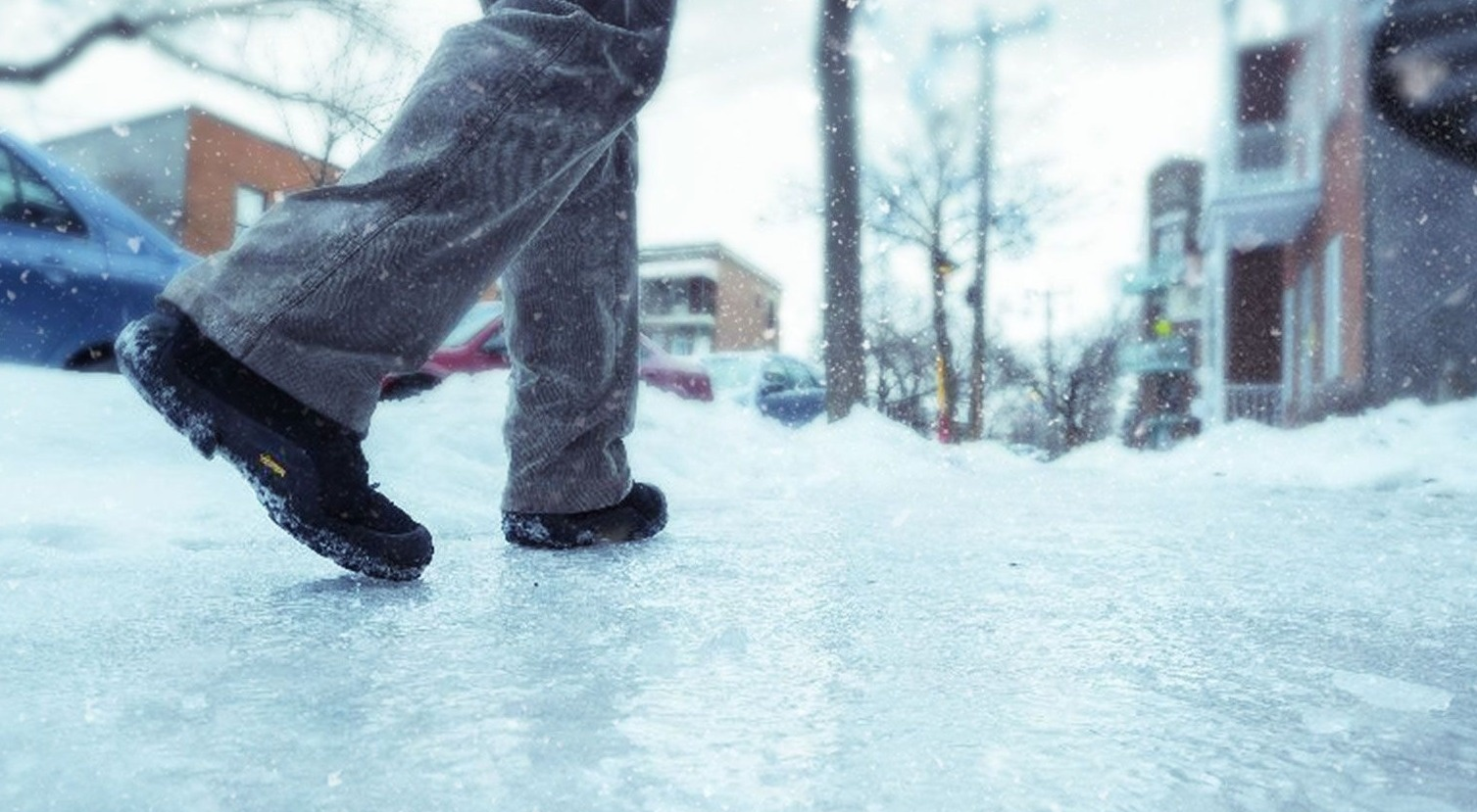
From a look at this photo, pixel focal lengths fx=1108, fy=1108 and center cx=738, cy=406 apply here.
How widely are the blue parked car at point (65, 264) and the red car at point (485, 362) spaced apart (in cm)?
120

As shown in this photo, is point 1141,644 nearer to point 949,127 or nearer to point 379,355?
point 379,355

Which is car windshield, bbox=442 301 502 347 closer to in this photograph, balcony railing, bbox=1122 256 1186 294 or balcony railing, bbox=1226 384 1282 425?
balcony railing, bbox=1226 384 1282 425

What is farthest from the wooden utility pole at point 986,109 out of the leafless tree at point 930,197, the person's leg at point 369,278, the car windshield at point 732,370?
the person's leg at point 369,278

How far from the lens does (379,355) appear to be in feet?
3.87

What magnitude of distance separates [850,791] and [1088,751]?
0.56 ft

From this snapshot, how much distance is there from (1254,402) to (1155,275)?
22875mm

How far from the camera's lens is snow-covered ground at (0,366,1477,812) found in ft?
2.06

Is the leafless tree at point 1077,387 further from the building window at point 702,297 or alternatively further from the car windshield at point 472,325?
the car windshield at point 472,325

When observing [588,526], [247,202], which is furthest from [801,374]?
[247,202]

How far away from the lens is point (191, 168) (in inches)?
1017

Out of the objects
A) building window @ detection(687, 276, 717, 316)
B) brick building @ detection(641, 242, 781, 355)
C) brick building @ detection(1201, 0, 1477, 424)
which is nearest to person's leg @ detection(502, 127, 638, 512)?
brick building @ detection(1201, 0, 1477, 424)

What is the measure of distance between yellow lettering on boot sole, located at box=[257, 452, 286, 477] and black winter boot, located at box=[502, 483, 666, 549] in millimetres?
560

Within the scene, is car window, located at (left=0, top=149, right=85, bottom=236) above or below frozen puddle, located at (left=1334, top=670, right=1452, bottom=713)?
above

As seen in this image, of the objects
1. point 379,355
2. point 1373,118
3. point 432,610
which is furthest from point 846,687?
point 1373,118
